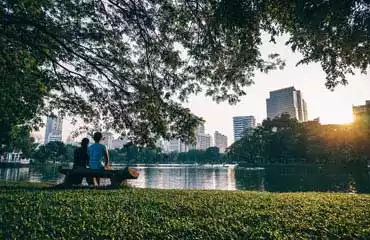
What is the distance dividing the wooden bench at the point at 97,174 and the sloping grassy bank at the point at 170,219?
252cm

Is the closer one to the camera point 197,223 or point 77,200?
point 197,223

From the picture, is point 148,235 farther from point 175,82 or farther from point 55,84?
point 55,84

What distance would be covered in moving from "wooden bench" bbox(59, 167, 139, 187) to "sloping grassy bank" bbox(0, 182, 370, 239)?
2523 mm

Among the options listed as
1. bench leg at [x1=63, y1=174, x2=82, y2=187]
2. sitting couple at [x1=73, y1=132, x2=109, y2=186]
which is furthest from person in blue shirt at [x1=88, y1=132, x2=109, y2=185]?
bench leg at [x1=63, y1=174, x2=82, y2=187]

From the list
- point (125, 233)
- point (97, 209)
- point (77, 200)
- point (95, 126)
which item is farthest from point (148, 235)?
point (95, 126)

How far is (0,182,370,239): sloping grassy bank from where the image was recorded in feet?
14.5

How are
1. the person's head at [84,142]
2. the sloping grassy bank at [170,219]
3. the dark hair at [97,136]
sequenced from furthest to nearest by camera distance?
1. the person's head at [84,142]
2. the dark hair at [97,136]
3. the sloping grassy bank at [170,219]

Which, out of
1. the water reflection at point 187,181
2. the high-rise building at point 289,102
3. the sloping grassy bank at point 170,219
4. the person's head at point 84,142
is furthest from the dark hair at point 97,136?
the high-rise building at point 289,102

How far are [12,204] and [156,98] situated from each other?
5414 mm

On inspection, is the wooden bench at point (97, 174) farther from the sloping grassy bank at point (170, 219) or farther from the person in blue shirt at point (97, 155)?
the sloping grassy bank at point (170, 219)

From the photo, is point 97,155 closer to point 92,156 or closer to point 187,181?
point 92,156

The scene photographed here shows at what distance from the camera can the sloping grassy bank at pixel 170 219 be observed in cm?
443

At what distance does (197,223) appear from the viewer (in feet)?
16.2

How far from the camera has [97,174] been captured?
9.52 metres
